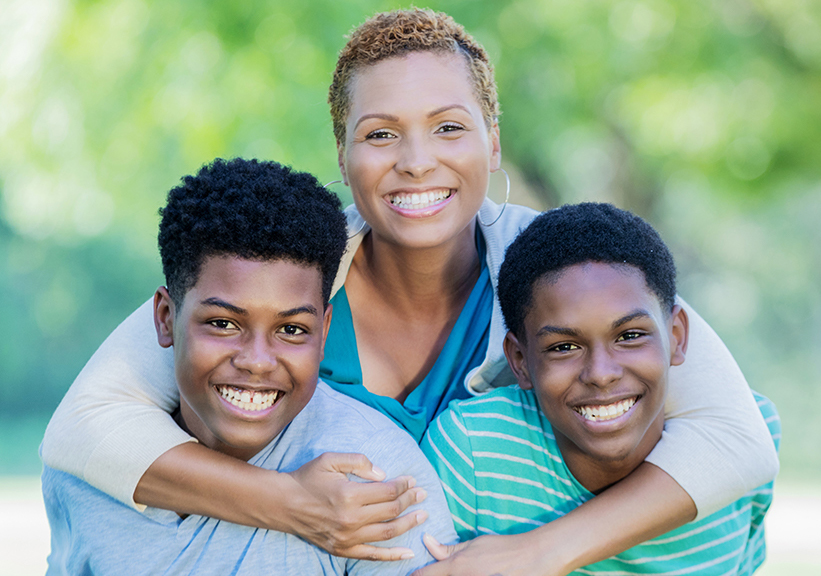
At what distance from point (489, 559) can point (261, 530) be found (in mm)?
626

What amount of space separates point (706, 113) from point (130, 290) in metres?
9.30

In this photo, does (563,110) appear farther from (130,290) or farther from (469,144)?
(130,290)

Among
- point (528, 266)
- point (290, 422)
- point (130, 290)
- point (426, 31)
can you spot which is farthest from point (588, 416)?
point (130, 290)

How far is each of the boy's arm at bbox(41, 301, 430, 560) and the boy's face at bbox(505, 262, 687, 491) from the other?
0.55 meters

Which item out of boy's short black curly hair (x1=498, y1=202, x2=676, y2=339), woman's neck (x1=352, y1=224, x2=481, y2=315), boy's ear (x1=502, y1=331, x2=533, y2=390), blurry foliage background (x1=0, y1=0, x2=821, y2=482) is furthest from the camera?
blurry foliage background (x1=0, y1=0, x2=821, y2=482)

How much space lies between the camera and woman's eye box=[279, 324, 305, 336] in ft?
7.60

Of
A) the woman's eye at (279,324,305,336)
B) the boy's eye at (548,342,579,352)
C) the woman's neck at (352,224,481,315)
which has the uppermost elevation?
the woman's neck at (352,224,481,315)

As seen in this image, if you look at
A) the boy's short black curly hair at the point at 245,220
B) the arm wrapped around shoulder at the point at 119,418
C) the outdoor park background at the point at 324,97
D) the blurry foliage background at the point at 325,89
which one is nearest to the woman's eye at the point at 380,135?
the boy's short black curly hair at the point at 245,220

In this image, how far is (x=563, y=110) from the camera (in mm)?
6926

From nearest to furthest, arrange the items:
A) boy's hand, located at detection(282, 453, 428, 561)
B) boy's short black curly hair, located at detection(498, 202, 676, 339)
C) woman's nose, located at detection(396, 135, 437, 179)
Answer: boy's hand, located at detection(282, 453, 428, 561) → boy's short black curly hair, located at detection(498, 202, 676, 339) → woman's nose, located at detection(396, 135, 437, 179)

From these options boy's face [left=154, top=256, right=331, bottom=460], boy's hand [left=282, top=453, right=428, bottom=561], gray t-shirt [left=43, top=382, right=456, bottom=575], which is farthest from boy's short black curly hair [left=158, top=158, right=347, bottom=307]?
boy's hand [left=282, top=453, right=428, bottom=561]

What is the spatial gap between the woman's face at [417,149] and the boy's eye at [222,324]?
0.85 meters

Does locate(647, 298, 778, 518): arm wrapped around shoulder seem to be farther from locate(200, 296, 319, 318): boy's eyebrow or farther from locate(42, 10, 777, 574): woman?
locate(200, 296, 319, 318): boy's eyebrow

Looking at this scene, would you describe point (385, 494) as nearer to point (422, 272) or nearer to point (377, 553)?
point (377, 553)
